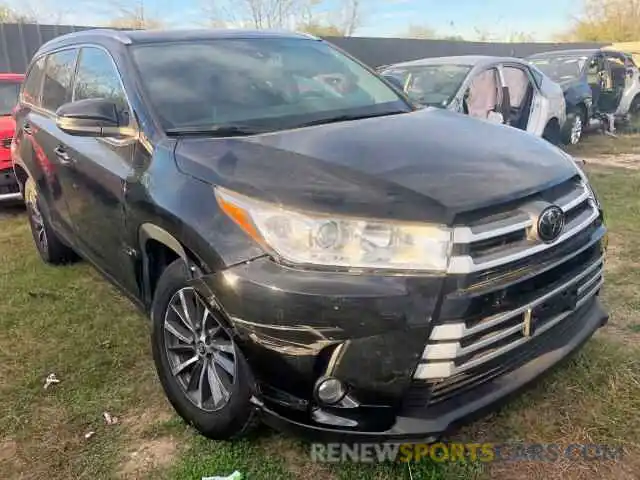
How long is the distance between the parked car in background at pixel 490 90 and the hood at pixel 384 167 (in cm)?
377

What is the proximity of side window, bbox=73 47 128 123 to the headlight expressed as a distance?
4.33ft

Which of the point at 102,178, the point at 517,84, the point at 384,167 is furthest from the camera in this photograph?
the point at 517,84

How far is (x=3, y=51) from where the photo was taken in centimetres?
1066

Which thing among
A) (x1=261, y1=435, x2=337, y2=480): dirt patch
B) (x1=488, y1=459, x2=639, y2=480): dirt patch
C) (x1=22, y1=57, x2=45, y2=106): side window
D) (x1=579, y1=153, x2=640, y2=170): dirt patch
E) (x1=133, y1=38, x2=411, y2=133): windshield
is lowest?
(x1=579, y1=153, x2=640, y2=170): dirt patch

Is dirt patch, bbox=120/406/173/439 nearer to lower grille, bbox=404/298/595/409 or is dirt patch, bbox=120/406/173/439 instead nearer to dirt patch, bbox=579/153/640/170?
lower grille, bbox=404/298/595/409

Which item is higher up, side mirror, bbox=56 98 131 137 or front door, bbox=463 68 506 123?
side mirror, bbox=56 98 131 137

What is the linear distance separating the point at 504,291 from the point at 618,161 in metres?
7.84

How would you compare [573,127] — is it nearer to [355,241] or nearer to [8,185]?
[8,185]

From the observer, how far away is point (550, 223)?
2.10 m

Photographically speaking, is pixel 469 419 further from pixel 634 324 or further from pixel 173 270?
pixel 634 324

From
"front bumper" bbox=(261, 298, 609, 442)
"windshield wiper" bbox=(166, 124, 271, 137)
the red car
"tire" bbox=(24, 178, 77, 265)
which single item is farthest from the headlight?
the red car

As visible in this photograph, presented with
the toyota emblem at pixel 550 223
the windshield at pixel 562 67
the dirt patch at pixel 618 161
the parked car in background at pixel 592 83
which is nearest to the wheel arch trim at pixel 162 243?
the toyota emblem at pixel 550 223

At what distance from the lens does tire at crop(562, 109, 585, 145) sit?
363 inches

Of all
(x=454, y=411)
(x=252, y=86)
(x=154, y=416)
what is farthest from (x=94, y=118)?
(x=454, y=411)
